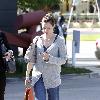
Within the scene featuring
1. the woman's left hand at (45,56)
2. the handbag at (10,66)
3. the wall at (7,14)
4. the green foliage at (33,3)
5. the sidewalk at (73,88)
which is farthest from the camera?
the green foliage at (33,3)

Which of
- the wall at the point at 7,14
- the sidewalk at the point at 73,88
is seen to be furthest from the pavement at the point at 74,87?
the wall at the point at 7,14

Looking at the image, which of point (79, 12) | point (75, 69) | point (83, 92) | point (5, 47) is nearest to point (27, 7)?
point (75, 69)

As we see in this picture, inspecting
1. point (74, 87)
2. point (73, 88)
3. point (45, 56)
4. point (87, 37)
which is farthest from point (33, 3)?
point (45, 56)

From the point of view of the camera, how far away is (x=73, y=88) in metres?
14.9

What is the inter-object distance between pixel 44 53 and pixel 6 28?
1334 cm

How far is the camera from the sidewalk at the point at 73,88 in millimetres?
13125

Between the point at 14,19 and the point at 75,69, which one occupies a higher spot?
the point at 14,19

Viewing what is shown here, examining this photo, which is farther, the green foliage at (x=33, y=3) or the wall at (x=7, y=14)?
the green foliage at (x=33, y=3)

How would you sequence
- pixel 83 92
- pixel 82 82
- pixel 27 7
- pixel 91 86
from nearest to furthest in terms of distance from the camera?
1. pixel 83 92
2. pixel 91 86
3. pixel 82 82
4. pixel 27 7

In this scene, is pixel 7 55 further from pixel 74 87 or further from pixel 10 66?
pixel 74 87

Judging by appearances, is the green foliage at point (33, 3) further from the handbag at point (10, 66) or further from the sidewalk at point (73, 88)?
the handbag at point (10, 66)

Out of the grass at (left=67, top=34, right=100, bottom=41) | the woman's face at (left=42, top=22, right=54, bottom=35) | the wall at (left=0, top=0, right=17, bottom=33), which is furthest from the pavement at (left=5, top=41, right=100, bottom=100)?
the grass at (left=67, top=34, right=100, bottom=41)

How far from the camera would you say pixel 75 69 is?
18.5 m

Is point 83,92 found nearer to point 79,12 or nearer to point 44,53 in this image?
point 44,53
